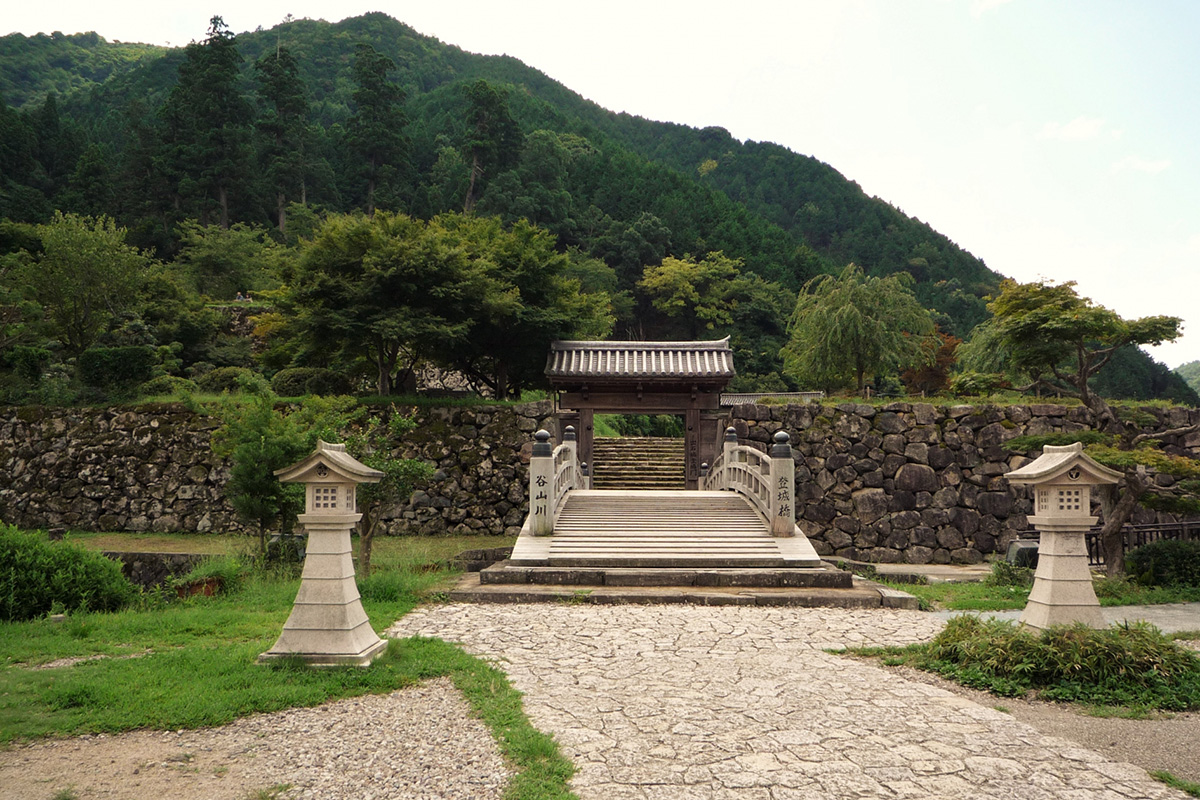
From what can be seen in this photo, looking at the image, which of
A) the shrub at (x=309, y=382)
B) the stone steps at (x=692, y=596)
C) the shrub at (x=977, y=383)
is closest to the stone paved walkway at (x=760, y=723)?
the stone steps at (x=692, y=596)

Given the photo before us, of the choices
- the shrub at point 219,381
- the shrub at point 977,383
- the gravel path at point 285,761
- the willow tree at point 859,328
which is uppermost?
the willow tree at point 859,328

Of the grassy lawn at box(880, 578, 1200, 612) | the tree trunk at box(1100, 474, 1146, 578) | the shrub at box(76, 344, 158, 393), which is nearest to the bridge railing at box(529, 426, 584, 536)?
the grassy lawn at box(880, 578, 1200, 612)

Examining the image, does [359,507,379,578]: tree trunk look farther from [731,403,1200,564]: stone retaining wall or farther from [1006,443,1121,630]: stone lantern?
[731,403,1200,564]: stone retaining wall

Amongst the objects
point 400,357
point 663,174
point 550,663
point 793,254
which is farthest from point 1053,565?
point 663,174

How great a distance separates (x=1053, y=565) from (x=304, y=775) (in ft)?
19.4

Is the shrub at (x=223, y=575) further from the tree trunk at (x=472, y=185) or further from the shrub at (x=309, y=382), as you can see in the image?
the tree trunk at (x=472, y=185)

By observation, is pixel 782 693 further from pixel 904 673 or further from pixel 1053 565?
pixel 1053 565

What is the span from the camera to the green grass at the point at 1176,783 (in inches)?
148

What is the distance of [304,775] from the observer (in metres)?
3.85

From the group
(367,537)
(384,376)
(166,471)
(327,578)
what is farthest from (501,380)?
(327,578)

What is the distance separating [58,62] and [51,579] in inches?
3389

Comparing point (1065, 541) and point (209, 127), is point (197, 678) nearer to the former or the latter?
point (1065, 541)

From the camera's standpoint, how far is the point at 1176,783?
12.6 ft

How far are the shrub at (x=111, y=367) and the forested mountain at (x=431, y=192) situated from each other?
567cm
